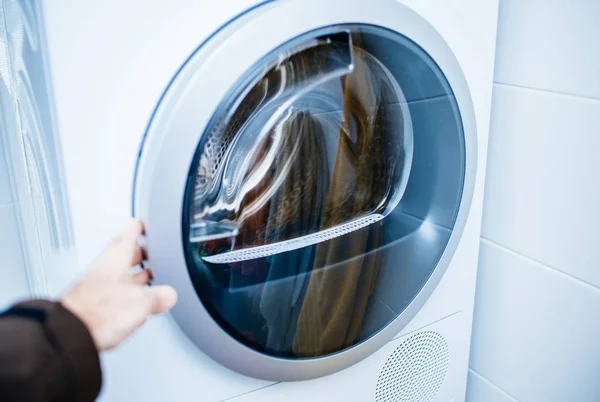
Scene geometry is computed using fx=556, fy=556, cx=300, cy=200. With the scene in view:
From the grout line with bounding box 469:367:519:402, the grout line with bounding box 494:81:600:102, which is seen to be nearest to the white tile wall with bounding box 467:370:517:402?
the grout line with bounding box 469:367:519:402

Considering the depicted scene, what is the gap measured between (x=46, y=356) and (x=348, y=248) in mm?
436

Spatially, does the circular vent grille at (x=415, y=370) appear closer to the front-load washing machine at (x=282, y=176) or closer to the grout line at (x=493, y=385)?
the front-load washing machine at (x=282, y=176)

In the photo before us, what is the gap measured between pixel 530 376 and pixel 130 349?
0.70m

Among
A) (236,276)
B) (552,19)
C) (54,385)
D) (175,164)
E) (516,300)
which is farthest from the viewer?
(516,300)

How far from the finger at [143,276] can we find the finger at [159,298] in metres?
0.08

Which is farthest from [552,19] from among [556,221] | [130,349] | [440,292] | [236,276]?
[130,349]

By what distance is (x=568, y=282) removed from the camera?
873 millimetres

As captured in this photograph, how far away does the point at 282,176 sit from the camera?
70 centimetres

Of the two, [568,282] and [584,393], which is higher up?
[568,282]

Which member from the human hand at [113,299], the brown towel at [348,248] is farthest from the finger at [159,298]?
the brown towel at [348,248]

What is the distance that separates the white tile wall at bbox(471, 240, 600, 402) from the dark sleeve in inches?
28.7

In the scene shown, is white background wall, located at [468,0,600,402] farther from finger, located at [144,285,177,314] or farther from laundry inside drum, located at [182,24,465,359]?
finger, located at [144,285,177,314]

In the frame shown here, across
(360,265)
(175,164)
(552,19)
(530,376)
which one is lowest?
(530,376)

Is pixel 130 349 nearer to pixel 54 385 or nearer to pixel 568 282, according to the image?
pixel 54 385
